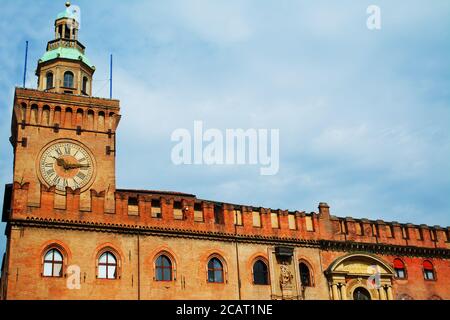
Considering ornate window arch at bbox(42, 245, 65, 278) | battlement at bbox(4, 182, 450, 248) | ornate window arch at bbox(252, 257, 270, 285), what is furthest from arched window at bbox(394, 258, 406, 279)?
ornate window arch at bbox(42, 245, 65, 278)

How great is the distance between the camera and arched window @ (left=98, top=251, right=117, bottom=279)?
113 ft

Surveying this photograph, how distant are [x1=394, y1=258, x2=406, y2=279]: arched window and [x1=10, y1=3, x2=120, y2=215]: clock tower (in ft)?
60.9

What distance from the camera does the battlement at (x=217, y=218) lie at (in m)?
34.8

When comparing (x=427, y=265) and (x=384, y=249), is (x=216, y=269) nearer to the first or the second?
(x=384, y=249)

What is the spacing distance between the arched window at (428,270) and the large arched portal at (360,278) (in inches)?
119

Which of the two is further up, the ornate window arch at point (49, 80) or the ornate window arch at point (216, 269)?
the ornate window arch at point (49, 80)

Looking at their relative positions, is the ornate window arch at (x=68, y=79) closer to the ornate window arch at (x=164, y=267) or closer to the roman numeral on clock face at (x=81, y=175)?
the roman numeral on clock face at (x=81, y=175)

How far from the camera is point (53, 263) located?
33.4 metres

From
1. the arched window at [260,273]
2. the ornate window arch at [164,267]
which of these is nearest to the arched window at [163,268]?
the ornate window arch at [164,267]

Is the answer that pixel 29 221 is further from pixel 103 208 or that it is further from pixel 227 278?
pixel 227 278

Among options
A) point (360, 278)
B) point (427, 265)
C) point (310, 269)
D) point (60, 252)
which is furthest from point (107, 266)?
point (427, 265)

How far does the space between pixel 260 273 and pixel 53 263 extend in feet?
38.9

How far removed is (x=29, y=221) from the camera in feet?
110
